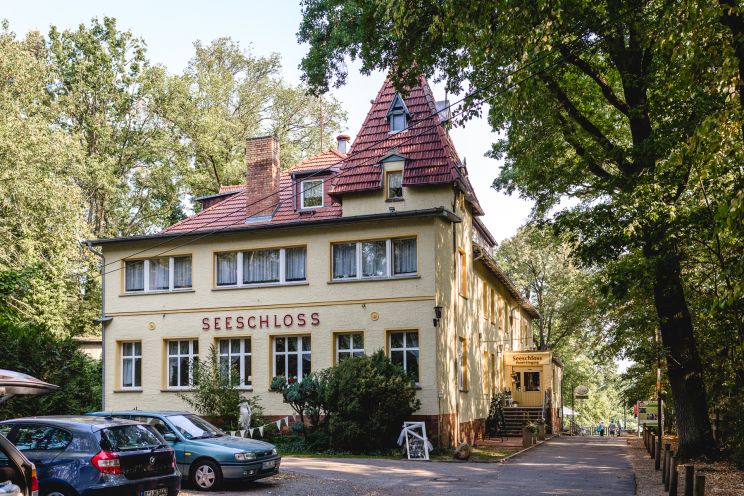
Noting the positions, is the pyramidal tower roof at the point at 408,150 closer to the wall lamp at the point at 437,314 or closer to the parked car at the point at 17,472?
the wall lamp at the point at 437,314

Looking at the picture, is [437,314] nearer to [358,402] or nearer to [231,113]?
[358,402]

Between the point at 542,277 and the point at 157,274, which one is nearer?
the point at 157,274

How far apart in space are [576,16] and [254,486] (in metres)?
11.5

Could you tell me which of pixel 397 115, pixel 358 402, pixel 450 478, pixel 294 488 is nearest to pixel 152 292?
pixel 358 402

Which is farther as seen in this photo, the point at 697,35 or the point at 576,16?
the point at 576,16

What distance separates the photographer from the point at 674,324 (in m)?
20.7

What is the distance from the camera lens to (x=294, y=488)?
15.8 m

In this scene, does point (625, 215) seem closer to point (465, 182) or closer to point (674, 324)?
point (674, 324)

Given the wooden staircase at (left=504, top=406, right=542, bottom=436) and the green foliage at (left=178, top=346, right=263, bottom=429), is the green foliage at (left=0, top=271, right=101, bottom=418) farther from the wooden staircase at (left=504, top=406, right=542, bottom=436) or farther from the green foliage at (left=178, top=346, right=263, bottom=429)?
the wooden staircase at (left=504, top=406, right=542, bottom=436)

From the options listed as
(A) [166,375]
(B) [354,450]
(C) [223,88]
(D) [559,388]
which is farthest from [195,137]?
(D) [559,388]

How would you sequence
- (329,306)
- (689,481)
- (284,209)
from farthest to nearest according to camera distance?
1. (284,209)
2. (329,306)
3. (689,481)

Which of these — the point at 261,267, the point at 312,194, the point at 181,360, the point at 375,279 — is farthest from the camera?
the point at 312,194

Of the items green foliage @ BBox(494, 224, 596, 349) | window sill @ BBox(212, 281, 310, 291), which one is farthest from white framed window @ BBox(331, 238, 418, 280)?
green foliage @ BBox(494, 224, 596, 349)

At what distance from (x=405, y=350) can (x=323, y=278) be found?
3839 mm
